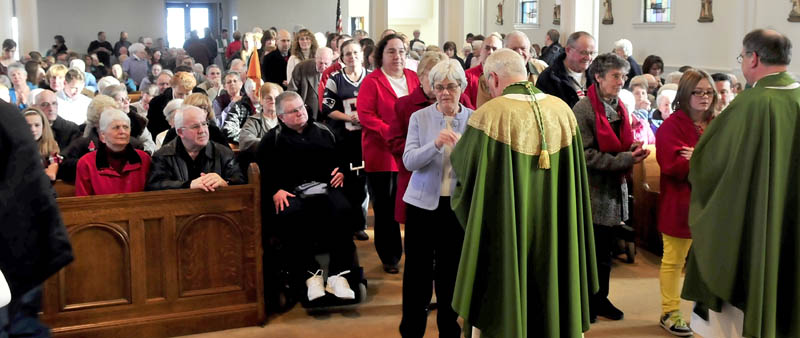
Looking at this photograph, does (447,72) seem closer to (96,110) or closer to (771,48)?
(771,48)

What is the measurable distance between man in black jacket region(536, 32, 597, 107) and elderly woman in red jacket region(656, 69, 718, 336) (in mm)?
665

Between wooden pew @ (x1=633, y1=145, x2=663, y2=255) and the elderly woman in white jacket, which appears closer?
the elderly woman in white jacket

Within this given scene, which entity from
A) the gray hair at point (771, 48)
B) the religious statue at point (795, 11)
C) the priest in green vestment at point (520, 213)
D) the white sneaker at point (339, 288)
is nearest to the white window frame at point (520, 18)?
the religious statue at point (795, 11)

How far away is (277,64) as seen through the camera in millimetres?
10219

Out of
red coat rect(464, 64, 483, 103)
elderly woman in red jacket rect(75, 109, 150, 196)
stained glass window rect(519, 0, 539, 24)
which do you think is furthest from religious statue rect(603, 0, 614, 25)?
elderly woman in red jacket rect(75, 109, 150, 196)

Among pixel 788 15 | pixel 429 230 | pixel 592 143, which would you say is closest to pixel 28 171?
pixel 429 230

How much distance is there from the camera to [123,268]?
507 centimetres

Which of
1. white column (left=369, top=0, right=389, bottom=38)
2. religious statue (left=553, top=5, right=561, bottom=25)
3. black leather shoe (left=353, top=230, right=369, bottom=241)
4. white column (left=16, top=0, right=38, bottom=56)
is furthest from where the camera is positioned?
religious statue (left=553, top=5, right=561, bottom=25)

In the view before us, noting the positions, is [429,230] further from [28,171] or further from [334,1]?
[334,1]

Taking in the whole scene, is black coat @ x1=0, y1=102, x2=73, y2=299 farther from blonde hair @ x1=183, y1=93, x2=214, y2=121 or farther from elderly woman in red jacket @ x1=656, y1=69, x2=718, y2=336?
blonde hair @ x1=183, y1=93, x2=214, y2=121

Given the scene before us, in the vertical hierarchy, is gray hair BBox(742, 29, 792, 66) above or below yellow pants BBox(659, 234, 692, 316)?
above

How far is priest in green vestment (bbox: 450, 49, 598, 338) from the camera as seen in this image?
382 centimetres

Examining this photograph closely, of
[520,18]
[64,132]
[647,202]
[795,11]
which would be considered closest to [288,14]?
[520,18]

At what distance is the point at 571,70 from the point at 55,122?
4.03 metres
